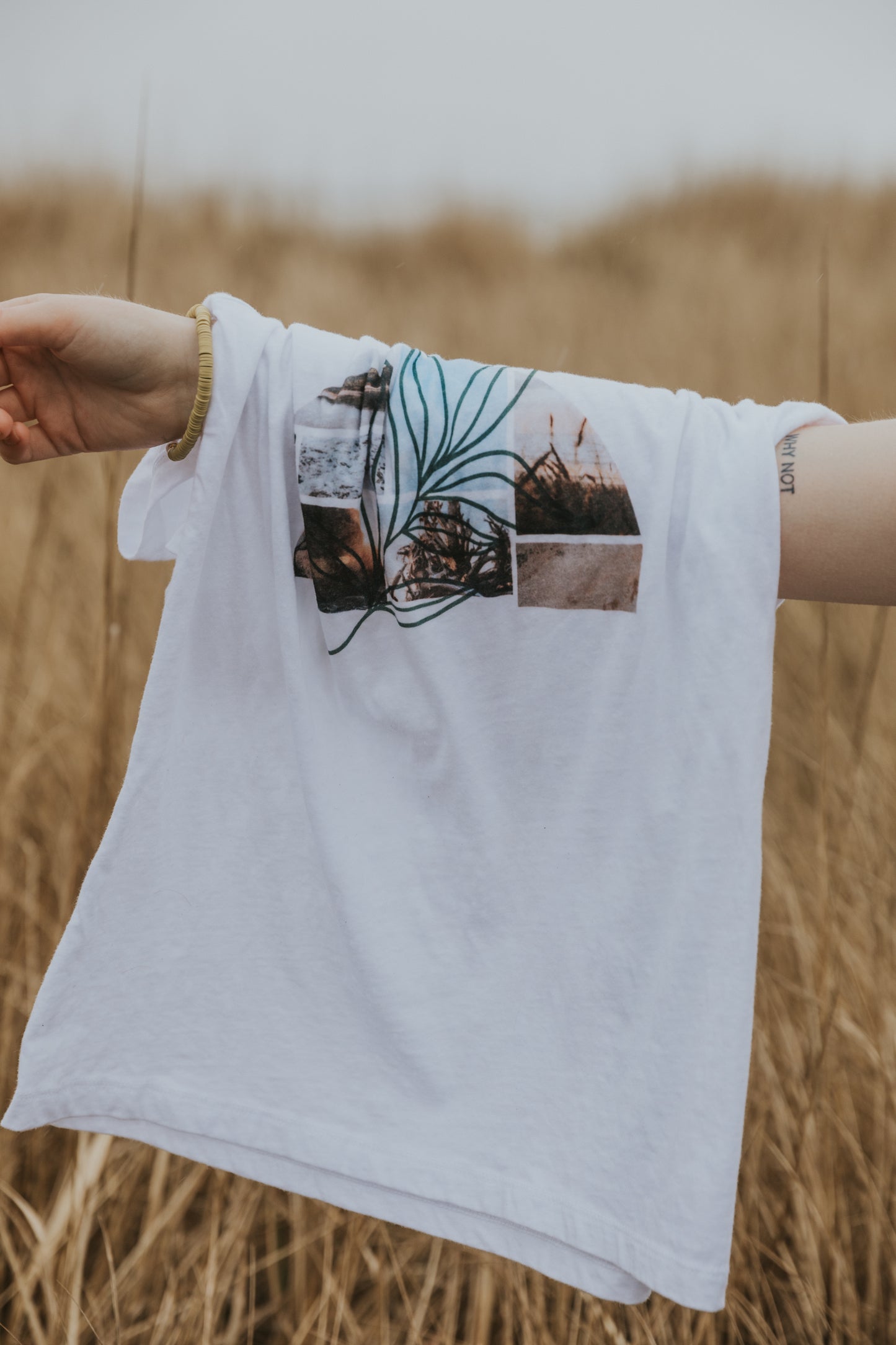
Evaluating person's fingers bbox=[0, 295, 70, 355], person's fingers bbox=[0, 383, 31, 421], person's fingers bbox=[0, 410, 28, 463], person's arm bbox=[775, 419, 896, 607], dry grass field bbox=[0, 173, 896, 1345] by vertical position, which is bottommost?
dry grass field bbox=[0, 173, 896, 1345]

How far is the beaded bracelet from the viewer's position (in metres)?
0.67

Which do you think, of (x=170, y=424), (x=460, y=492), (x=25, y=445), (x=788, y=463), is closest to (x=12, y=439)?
(x=25, y=445)

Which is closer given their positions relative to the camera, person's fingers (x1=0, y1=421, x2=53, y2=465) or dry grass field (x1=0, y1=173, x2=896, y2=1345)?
person's fingers (x1=0, y1=421, x2=53, y2=465)

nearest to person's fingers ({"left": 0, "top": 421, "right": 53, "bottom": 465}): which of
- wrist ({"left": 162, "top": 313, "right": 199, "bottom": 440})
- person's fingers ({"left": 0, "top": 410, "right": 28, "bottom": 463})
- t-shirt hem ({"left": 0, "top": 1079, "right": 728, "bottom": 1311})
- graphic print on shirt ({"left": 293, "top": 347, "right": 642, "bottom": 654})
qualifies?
person's fingers ({"left": 0, "top": 410, "right": 28, "bottom": 463})

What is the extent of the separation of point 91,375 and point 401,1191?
2.25 feet

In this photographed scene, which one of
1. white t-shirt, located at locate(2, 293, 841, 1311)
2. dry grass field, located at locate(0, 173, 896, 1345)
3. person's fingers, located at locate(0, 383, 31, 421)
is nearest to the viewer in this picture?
white t-shirt, located at locate(2, 293, 841, 1311)

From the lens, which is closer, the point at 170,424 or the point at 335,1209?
the point at 170,424

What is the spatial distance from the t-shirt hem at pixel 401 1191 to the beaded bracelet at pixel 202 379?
21.1 inches

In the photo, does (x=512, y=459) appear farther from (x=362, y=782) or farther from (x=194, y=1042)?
(x=194, y=1042)

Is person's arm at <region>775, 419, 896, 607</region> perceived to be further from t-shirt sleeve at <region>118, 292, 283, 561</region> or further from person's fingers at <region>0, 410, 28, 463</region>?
person's fingers at <region>0, 410, 28, 463</region>

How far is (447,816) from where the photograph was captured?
2.36 feet

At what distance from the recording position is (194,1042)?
2.54 feet

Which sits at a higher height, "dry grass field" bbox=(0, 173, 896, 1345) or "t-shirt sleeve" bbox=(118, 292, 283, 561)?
"t-shirt sleeve" bbox=(118, 292, 283, 561)

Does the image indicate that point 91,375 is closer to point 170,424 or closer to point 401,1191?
point 170,424
